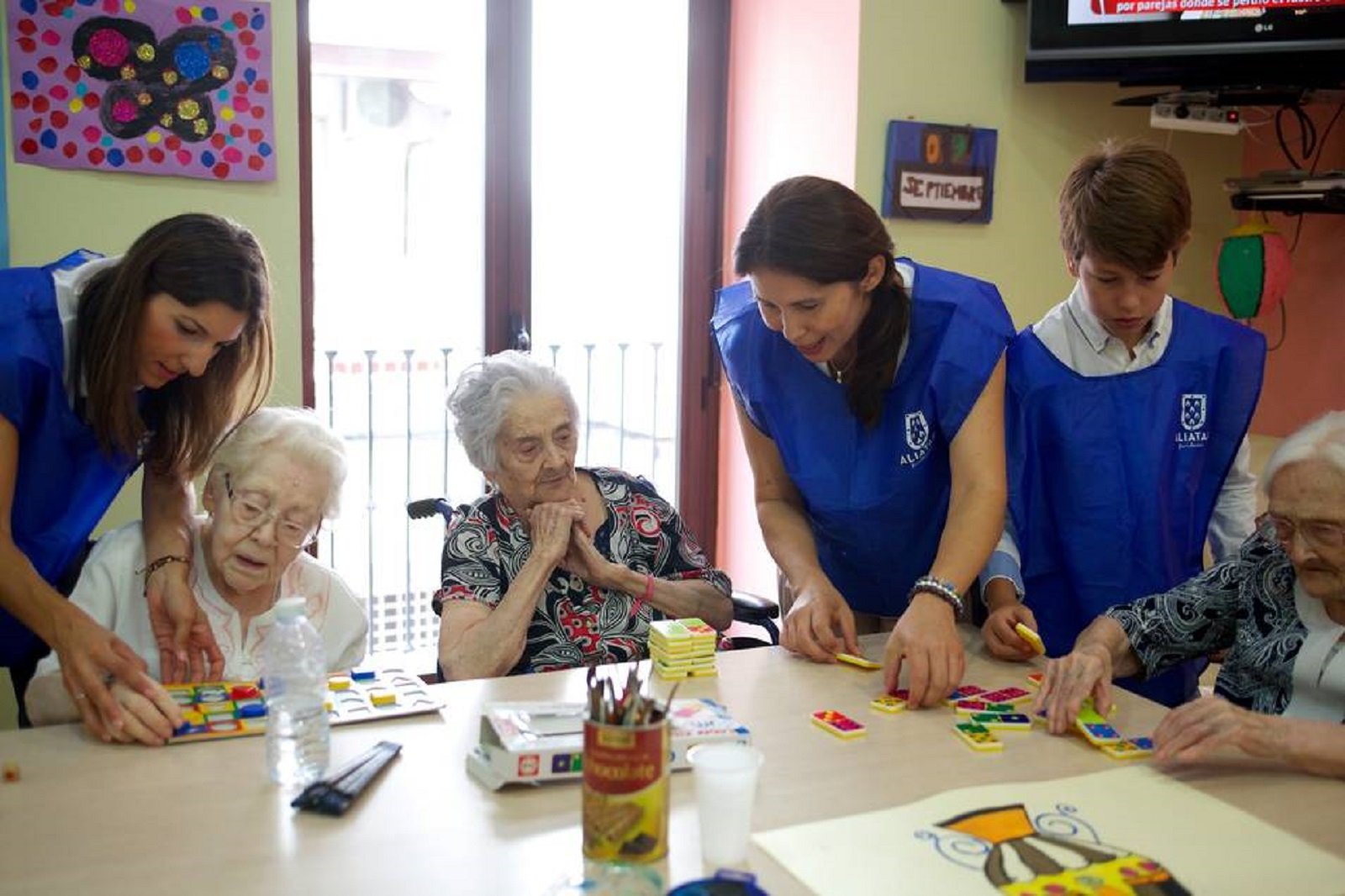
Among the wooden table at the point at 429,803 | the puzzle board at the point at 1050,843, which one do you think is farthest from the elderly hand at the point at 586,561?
the puzzle board at the point at 1050,843

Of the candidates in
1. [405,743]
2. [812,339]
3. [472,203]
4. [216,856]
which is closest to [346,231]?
[472,203]

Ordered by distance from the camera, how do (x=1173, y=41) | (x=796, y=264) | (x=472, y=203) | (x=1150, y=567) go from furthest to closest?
1. (x=472, y=203)
2. (x=1173, y=41)
3. (x=1150, y=567)
4. (x=796, y=264)

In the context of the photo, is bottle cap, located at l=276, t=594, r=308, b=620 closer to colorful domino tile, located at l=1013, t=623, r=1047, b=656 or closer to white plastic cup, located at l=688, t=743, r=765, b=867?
white plastic cup, located at l=688, t=743, r=765, b=867

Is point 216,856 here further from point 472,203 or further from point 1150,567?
point 472,203

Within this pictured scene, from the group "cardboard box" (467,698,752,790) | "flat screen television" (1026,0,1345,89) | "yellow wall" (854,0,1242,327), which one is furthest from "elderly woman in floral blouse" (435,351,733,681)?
"flat screen television" (1026,0,1345,89)

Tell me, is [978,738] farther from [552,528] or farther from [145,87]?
[145,87]

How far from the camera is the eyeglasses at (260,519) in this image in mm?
1959

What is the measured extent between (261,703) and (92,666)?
0.22 meters

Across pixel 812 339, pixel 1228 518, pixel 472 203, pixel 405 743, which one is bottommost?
pixel 405 743

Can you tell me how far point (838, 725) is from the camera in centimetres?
A: 168

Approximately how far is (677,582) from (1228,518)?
3.20ft

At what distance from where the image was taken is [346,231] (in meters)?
3.44

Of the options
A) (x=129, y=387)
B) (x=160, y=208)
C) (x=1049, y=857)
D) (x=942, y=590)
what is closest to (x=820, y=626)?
(x=942, y=590)

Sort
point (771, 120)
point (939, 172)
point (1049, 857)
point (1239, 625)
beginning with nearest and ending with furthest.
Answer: point (1049, 857) < point (1239, 625) < point (939, 172) < point (771, 120)
